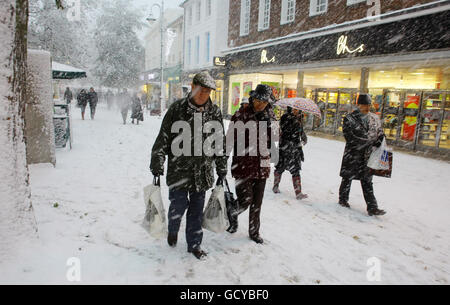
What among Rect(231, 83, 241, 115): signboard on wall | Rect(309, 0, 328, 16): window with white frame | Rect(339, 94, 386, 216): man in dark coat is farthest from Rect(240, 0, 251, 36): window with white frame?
Rect(339, 94, 386, 216): man in dark coat

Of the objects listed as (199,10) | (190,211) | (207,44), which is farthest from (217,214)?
(199,10)

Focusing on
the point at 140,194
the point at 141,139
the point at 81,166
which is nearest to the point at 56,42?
the point at 141,139

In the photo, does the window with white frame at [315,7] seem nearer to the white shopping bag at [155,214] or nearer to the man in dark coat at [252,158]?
the man in dark coat at [252,158]

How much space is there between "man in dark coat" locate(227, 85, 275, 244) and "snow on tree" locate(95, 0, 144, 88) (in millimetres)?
36303

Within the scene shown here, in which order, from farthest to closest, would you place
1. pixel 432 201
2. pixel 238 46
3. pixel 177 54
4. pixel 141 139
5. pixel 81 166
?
pixel 177 54 → pixel 238 46 → pixel 141 139 → pixel 81 166 → pixel 432 201

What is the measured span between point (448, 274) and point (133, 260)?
3.55 m

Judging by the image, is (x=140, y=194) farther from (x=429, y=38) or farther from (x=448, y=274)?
(x=429, y=38)

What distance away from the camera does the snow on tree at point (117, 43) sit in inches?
1422

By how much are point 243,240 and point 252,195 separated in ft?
2.04

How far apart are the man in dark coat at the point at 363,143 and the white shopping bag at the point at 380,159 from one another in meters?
0.08

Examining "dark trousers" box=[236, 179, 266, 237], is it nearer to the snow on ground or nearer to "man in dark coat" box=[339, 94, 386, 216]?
the snow on ground

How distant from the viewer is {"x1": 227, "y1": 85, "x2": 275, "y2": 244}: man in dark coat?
12.6ft

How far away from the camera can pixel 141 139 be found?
12586 millimetres
